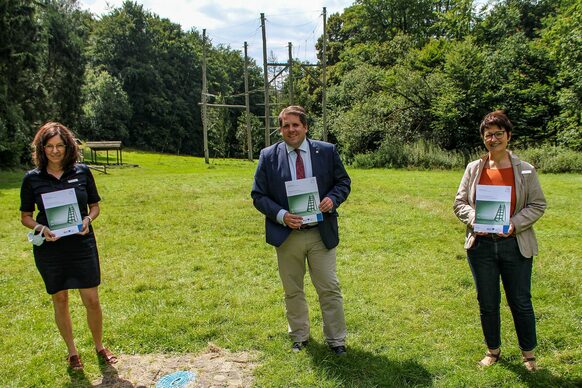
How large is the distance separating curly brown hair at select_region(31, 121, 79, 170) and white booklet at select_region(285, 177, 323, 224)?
1828 mm

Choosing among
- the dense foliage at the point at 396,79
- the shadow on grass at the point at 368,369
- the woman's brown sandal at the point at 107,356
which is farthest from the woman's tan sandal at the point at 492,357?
the dense foliage at the point at 396,79

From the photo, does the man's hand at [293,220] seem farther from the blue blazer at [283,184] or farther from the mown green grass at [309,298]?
the mown green grass at [309,298]

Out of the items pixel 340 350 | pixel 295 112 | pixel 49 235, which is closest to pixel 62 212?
pixel 49 235

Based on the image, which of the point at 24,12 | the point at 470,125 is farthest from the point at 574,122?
the point at 24,12

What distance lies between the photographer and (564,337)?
4348mm

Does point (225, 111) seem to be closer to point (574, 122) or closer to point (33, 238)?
point (574, 122)

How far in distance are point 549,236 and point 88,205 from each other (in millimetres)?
7801

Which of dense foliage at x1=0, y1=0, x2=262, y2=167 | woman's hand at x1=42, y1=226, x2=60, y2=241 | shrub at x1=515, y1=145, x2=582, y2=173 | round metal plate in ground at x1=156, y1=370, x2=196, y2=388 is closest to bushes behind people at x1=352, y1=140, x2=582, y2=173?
shrub at x1=515, y1=145, x2=582, y2=173

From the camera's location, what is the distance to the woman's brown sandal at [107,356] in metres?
4.14

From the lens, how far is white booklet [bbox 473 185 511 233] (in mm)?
3464

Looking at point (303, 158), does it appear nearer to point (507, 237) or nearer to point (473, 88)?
point (507, 237)

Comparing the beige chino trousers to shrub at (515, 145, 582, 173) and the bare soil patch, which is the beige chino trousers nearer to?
the bare soil patch

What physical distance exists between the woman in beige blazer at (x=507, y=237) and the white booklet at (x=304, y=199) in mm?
1222

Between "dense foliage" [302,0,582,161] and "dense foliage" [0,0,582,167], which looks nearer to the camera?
"dense foliage" [302,0,582,161]
